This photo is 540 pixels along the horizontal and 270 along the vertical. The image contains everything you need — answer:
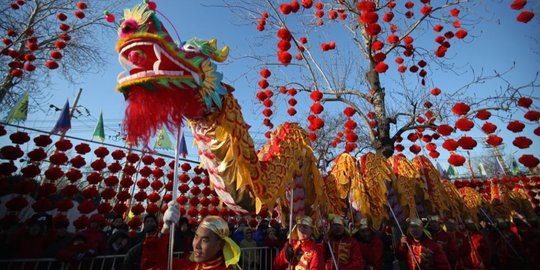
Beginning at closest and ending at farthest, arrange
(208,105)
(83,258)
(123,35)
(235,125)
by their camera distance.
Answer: (123,35)
(208,105)
(235,125)
(83,258)

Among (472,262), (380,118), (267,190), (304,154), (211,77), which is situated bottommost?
(472,262)

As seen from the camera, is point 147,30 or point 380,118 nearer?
point 147,30

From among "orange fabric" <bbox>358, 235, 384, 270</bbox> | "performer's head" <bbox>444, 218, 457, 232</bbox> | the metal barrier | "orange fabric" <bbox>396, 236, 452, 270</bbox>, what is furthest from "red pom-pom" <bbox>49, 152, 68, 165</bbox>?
"performer's head" <bbox>444, 218, 457, 232</bbox>

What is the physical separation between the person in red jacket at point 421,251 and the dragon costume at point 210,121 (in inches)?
47.7

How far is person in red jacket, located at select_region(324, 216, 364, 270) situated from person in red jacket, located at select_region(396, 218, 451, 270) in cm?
93

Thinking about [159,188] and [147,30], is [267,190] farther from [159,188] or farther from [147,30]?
[159,188]

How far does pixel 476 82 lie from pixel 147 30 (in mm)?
10047

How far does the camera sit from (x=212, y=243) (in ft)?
7.75

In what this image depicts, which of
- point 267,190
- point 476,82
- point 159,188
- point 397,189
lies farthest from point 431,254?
point 476,82

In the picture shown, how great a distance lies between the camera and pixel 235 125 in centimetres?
318

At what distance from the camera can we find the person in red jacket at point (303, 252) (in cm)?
377

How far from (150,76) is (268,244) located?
4.12 meters

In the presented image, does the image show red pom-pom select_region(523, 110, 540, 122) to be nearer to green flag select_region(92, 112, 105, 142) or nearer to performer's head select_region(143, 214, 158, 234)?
performer's head select_region(143, 214, 158, 234)

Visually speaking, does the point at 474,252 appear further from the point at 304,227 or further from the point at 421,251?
the point at 304,227
